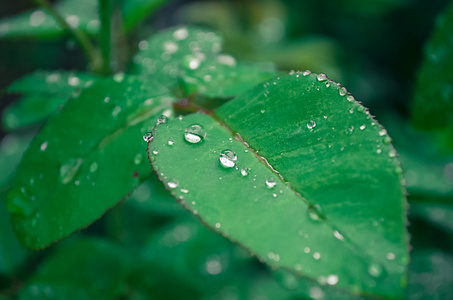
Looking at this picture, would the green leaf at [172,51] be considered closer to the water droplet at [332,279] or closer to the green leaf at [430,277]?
the water droplet at [332,279]

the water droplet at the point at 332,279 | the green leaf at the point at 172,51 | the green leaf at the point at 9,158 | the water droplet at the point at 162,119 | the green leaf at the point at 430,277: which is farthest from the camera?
the green leaf at the point at 9,158

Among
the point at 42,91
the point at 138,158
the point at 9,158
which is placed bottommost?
the point at 9,158

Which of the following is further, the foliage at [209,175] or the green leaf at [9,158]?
the green leaf at [9,158]

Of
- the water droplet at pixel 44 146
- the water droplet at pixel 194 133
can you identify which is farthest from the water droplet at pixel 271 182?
the water droplet at pixel 44 146

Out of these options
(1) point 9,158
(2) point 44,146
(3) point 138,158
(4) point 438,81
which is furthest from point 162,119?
(1) point 9,158

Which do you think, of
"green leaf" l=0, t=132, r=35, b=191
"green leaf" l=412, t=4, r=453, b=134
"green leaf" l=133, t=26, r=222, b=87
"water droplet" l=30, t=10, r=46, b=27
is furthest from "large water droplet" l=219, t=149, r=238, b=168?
"green leaf" l=0, t=132, r=35, b=191

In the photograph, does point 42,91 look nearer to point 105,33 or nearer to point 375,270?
point 105,33

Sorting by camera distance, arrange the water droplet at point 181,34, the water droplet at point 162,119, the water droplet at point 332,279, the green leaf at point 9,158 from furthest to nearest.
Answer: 1. the green leaf at point 9,158
2. the water droplet at point 181,34
3. the water droplet at point 162,119
4. the water droplet at point 332,279
